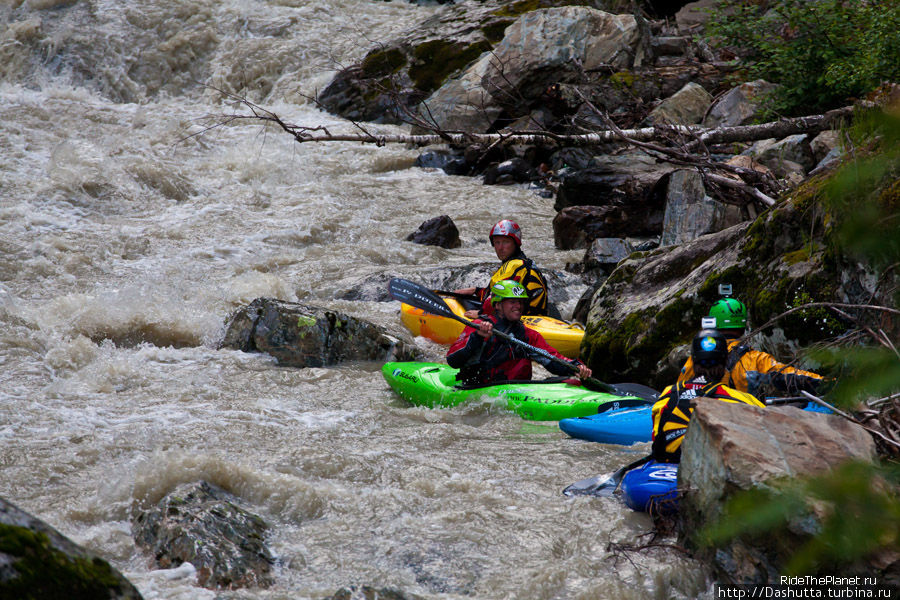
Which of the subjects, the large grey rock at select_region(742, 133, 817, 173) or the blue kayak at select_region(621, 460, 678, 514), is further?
the large grey rock at select_region(742, 133, 817, 173)

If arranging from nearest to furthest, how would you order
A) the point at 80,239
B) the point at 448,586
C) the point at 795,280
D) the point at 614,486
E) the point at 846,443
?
the point at 846,443 < the point at 448,586 < the point at 614,486 < the point at 795,280 < the point at 80,239

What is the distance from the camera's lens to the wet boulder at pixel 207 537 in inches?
123

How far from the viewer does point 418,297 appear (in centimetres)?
664

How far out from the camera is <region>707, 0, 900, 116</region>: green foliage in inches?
320

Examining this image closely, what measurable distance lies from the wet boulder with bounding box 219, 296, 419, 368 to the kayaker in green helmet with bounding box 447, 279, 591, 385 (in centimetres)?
133

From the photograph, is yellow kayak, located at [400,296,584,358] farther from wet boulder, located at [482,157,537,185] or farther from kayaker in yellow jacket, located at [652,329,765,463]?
wet boulder, located at [482,157,537,185]

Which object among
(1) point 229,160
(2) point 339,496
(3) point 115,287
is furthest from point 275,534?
(1) point 229,160

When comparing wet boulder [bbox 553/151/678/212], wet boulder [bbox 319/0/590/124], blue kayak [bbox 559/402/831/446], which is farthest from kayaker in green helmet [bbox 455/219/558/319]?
wet boulder [bbox 319/0/590/124]

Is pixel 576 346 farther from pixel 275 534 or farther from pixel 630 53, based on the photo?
pixel 630 53

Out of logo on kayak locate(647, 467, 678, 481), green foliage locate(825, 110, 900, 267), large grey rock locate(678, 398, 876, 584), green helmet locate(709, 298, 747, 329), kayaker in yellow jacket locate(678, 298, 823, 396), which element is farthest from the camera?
green helmet locate(709, 298, 747, 329)

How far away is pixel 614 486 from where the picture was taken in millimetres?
3891

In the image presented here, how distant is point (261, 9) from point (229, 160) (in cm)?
705

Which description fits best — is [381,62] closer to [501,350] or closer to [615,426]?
[501,350]

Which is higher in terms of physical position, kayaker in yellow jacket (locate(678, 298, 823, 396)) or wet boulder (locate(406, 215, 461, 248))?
kayaker in yellow jacket (locate(678, 298, 823, 396))
